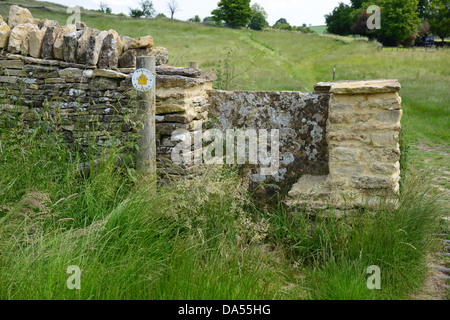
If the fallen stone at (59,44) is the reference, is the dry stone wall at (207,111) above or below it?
below

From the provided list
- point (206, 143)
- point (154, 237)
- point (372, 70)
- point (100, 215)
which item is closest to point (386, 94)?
point (206, 143)

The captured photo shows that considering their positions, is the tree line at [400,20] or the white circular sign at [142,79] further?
the tree line at [400,20]

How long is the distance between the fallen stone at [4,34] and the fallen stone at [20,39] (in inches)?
5.4

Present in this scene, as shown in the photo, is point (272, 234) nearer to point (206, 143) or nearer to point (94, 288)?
point (206, 143)

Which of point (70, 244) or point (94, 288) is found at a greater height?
point (70, 244)

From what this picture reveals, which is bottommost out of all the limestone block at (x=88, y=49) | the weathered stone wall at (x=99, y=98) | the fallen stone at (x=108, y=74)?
the weathered stone wall at (x=99, y=98)

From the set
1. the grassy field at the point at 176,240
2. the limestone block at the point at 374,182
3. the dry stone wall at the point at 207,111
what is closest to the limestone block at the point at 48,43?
the dry stone wall at the point at 207,111

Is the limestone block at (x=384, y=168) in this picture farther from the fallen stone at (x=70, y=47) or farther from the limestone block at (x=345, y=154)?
the fallen stone at (x=70, y=47)

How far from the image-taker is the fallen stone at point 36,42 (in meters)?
5.27

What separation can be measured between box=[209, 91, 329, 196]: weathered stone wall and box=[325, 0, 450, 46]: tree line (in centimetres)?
3863

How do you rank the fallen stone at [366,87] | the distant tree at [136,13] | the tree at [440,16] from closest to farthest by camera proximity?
the fallen stone at [366,87], the tree at [440,16], the distant tree at [136,13]

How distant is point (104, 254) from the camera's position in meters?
3.22

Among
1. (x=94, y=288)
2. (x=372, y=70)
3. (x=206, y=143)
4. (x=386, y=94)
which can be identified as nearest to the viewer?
(x=94, y=288)

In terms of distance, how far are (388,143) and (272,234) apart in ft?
5.29
